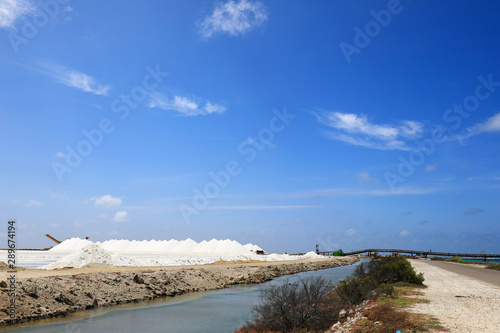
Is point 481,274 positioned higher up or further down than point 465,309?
further down

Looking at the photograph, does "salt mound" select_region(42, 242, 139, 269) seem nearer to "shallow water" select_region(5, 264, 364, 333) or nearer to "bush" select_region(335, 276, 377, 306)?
"shallow water" select_region(5, 264, 364, 333)

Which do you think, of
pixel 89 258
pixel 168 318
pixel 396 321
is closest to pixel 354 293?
pixel 396 321

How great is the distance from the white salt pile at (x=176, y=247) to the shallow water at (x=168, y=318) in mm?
65709

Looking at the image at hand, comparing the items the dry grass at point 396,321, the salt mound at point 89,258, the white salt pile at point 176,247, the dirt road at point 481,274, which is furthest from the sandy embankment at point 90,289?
the white salt pile at point 176,247

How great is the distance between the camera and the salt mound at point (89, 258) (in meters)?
32.6

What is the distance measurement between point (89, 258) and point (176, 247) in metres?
61.2

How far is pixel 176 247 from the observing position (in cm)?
9419

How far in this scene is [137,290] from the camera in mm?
22641

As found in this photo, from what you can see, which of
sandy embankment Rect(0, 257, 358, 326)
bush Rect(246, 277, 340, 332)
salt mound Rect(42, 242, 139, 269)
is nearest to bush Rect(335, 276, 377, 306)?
bush Rect(246, 277, 340, 332)

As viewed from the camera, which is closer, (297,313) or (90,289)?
(297,313)

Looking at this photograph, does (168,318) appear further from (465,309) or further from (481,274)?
(481,274)

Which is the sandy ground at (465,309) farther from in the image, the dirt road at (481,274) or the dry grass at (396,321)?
the dirt road at (481,274)

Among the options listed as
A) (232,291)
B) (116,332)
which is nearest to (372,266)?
(232,291)

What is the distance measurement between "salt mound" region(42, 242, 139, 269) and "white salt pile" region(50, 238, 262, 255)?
49443mm
